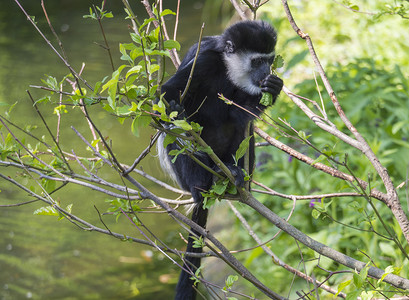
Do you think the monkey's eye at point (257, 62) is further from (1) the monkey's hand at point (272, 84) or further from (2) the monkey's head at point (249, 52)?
(1) the monkey's hand at point (272, 84)

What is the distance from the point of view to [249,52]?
2.86 metres

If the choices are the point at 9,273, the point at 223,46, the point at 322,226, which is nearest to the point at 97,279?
the point at 9,273

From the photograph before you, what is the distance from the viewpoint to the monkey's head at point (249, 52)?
2828 millimetres

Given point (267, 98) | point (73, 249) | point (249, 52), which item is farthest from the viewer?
point (73, 249)

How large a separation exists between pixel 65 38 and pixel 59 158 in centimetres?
691

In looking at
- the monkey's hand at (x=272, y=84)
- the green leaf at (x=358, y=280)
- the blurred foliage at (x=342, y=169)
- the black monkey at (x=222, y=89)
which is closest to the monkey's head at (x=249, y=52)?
the black monkey at (x=222, y=89)

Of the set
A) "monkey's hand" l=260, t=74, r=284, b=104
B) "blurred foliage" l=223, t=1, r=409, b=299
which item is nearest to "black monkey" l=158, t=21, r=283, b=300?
"monkey's hand" l=260, t=74, r=284, b=104

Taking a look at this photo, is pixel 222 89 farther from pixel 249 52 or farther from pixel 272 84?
pixel 272 84

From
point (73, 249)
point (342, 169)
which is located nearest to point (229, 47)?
point (342, 169)

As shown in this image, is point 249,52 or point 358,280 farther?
point 249,52

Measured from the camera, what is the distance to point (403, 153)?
4.09 meters

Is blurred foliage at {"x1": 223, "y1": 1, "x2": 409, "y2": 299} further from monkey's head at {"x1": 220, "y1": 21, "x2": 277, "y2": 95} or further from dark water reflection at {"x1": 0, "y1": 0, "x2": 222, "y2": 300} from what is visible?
dark water reflection at {"x1": 0, "y1": 0, "x2": 222, "y2": 300}

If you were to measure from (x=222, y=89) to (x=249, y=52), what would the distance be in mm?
272

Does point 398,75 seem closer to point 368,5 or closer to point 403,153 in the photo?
point 403,153
